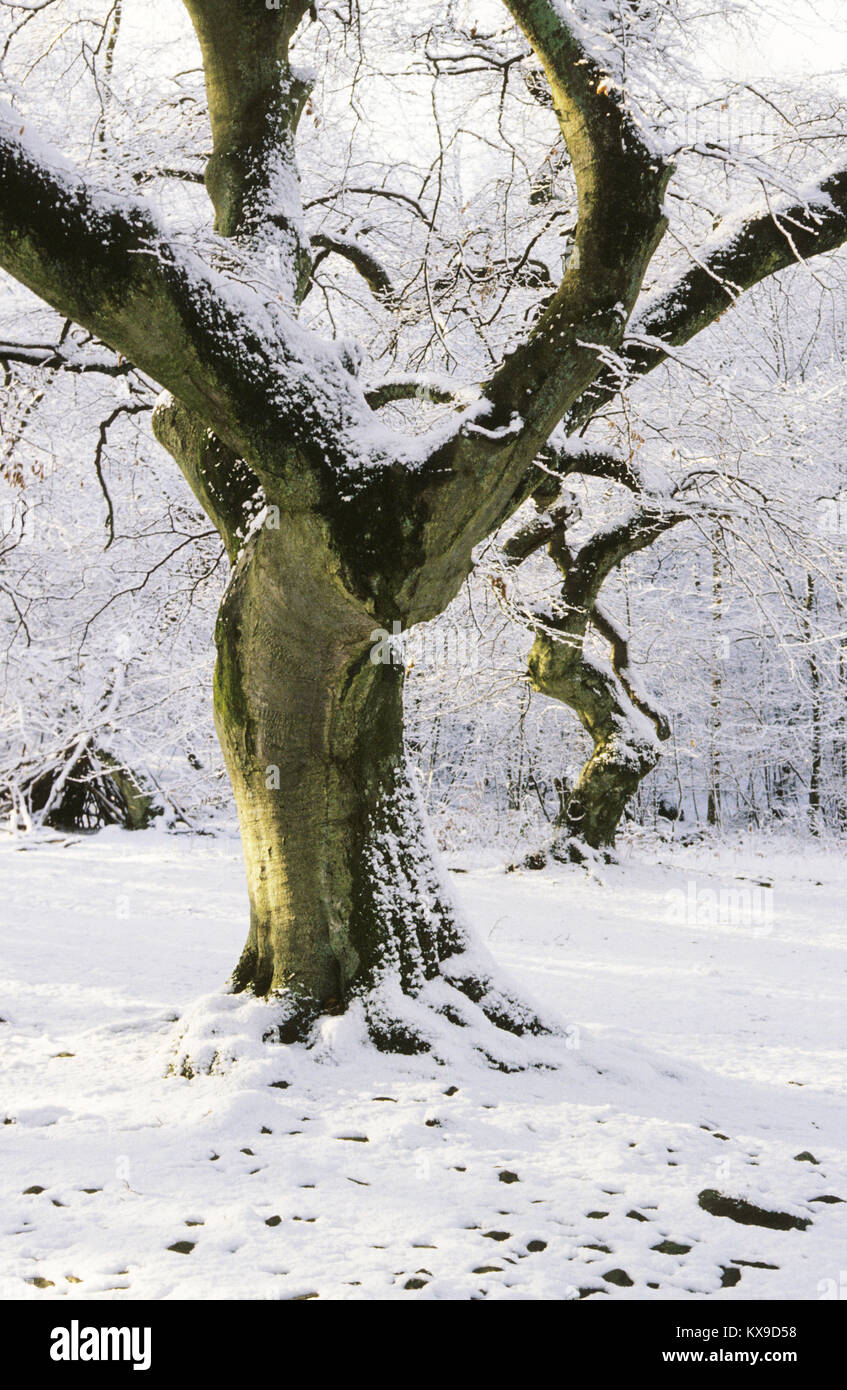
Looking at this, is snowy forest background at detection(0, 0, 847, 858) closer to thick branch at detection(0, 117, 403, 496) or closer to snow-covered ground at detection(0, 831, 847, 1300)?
thick branch at detection(0, 117, 403, 496)

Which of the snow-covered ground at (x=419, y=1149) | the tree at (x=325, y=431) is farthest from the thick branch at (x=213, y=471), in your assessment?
the snow-covered ground at (x=419, y=1149)

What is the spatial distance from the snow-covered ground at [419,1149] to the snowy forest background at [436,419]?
7.60ft

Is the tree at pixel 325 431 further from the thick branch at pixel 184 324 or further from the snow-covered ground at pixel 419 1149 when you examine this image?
the snow-covered ground at pixel 419 1149

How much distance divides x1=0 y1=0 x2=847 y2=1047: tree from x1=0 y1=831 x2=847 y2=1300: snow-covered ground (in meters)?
0.61

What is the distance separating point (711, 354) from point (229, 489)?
11.6 m

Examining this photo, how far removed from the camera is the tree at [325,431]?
155 inches

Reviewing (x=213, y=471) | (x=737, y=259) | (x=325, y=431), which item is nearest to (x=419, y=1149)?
(x=325, y=431)

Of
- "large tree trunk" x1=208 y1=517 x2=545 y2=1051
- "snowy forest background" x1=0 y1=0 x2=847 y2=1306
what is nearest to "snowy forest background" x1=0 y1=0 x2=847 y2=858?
"snowy forest background" x1=0 y1=0 x2=847 y2=1306

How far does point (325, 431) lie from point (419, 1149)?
116 inches

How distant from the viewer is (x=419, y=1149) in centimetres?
373

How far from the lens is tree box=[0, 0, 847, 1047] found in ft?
12.9
